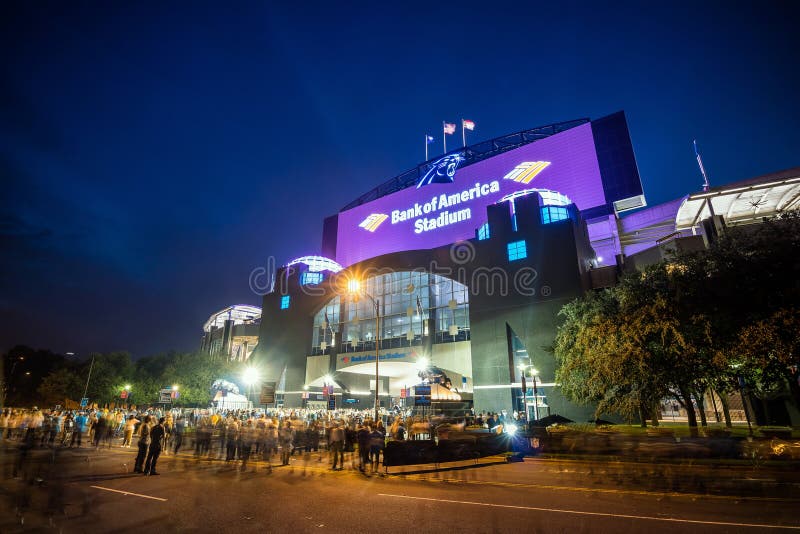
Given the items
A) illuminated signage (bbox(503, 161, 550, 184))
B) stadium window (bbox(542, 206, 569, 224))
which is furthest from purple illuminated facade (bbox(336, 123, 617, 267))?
stadium window (bbox(542, 206, 569, 224))

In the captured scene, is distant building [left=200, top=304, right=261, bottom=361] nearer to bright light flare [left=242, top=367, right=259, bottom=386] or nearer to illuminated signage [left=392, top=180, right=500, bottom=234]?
bright light flare [left=242, top=367, right=259, bottom=386]

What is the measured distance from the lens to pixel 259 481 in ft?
45.5

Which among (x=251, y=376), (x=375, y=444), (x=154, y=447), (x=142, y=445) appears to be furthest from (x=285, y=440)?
(x=251, y=376)

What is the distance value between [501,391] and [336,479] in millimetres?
26902

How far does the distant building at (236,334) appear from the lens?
112m

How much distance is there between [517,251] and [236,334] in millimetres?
93910

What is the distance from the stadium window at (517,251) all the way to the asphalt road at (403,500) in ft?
88.6

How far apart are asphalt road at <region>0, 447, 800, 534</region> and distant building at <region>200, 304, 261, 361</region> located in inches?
3743

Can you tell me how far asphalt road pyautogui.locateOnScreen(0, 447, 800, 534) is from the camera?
8.32 meters

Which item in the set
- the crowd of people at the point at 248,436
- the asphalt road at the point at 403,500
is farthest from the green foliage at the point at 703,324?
the crowd of people at the point at 248,436

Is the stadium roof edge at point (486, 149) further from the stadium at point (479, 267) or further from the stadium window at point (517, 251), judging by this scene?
the stadium window at point (517, 251)

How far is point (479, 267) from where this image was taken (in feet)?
146

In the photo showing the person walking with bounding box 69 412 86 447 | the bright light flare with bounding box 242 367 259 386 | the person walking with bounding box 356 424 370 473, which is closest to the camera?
the person walking with bounding box 356 424 370 473

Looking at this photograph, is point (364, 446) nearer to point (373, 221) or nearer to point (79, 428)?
point (79, 428)
